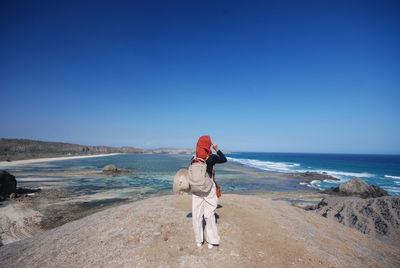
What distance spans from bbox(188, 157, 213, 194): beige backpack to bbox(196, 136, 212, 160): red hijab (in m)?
0.17

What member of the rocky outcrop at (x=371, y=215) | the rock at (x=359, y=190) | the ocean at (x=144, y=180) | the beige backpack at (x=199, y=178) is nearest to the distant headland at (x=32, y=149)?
the ocean at (x=144, y=180)

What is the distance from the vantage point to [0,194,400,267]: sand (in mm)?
4297

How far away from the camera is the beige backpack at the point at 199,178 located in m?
4.08

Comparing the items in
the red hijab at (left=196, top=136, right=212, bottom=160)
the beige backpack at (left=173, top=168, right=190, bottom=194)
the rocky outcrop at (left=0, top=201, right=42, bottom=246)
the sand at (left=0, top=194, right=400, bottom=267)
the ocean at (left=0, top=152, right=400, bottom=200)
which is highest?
the red hijab at (left=196, top=136, right=212, bottom=160)

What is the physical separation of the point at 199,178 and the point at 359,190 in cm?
2457

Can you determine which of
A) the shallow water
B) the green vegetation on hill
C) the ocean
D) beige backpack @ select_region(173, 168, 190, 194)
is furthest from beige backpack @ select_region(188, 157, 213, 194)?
the green vegetation on hill

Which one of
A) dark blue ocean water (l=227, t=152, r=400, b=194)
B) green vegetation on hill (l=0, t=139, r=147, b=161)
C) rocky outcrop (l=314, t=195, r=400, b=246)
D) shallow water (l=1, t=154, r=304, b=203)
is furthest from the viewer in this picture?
green vegetation on hill (l=0, t=139, r=147, b=161)

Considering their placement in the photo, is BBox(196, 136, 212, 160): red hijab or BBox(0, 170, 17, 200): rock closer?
BBox(196, 136, 212, 160): red hijab

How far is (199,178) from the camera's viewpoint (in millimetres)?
4078

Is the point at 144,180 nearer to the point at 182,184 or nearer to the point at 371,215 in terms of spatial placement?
the point at 371,215

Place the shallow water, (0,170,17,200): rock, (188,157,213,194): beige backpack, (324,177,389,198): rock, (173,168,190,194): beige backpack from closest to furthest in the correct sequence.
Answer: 1. (188,157,213,194): beige backpack
2. (173,168,190,194): beige backpack
3. (0,170,17,200): rock
4. the shallow water
5. (324,177,389,198): rock

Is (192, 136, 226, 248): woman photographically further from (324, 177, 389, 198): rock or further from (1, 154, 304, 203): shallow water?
(324, 177, 389, 198): rock

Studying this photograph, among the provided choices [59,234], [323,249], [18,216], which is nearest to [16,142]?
[18,216]

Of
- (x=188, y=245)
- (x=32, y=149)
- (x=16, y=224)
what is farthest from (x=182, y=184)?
(x=32, y=149)
